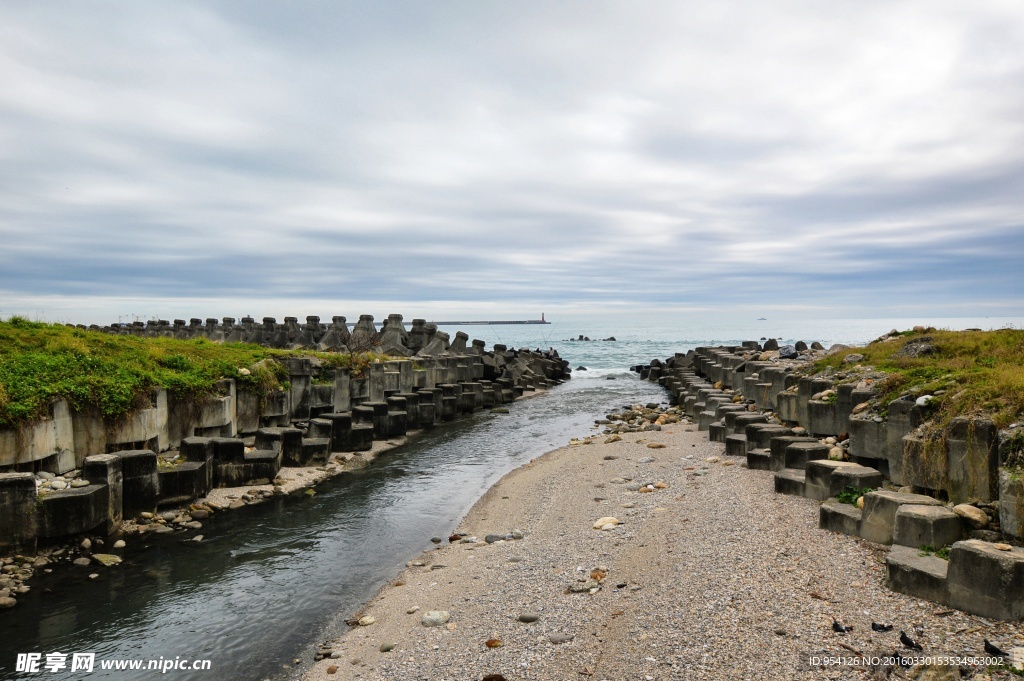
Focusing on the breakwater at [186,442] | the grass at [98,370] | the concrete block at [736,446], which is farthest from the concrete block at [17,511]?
the concrete block at [736,446]

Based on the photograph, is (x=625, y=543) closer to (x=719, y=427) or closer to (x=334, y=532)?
(x=334, y=532)

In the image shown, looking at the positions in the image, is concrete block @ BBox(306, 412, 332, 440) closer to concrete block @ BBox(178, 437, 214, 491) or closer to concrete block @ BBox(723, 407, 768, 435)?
concrete block @ BBox(178, 437, 214, 491)

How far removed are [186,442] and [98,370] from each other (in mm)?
2045

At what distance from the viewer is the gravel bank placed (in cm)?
519

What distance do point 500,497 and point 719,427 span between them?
6.19m

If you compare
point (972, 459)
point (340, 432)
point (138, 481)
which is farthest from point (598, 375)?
point (972, 459)

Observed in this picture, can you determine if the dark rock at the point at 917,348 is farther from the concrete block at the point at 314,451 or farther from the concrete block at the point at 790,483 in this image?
the concrete block at the point at 314,451

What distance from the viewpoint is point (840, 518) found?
7.59 meters

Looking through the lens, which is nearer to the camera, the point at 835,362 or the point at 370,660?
the point at 370,660

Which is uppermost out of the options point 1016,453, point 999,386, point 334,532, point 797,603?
point 999,386

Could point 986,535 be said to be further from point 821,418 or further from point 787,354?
point 787,354

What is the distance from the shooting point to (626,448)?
15617mm

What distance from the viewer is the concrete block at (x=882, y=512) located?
22.8 ft

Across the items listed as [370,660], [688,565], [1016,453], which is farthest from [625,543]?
[1016,453]
